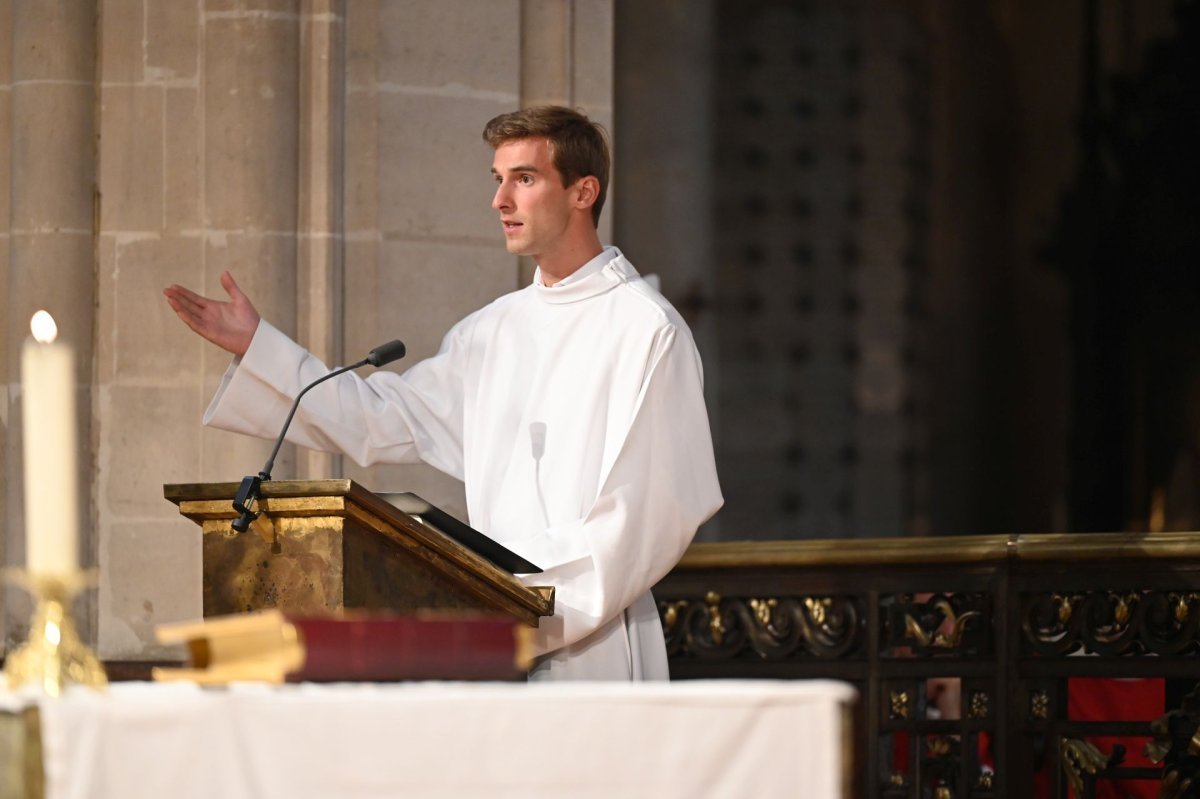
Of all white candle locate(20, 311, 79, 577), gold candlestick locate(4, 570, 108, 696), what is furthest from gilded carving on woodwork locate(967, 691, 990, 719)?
white candle locate(20, 311, 79, 577)

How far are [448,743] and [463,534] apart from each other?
1.49 metres

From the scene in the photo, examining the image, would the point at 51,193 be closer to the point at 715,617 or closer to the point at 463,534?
the point at 715,617

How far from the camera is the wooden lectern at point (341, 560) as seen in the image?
12.1ft

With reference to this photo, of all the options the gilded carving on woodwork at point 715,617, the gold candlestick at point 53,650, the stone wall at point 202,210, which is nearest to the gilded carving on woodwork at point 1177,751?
the gilded carving on woodwork at point 715,617

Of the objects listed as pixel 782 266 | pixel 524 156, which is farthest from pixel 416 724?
pixel 782 266

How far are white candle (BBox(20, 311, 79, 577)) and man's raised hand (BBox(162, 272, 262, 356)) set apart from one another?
2.08 meters

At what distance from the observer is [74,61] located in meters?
6.28

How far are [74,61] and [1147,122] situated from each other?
4095mm

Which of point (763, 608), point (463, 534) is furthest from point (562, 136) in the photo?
point (763, 608)

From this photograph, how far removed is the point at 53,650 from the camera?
248cm

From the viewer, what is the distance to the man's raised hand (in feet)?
14.8

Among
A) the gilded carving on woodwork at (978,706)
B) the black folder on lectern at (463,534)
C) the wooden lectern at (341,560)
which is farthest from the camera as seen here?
the gilded carving on woodwork at (978,706)

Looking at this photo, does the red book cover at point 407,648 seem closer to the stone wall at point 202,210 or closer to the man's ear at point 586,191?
the man's ear at point 586,191

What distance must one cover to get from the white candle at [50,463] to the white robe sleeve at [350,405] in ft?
7.21
